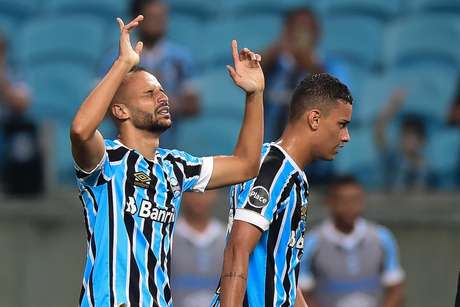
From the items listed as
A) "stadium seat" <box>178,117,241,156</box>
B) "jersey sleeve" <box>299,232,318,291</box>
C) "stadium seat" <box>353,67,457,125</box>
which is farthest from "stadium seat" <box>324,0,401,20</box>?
"jersey sleeve" <box>299,232,318,291</box>

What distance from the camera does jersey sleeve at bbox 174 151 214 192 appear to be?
5.44 m

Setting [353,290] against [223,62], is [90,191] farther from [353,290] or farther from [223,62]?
[223,62]

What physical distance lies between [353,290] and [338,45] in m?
3.49

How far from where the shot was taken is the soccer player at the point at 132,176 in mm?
5012

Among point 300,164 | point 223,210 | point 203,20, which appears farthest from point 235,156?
point 203,20

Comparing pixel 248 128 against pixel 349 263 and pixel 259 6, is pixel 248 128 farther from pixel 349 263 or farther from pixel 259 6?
pixel 259 6

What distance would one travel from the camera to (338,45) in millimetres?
11711

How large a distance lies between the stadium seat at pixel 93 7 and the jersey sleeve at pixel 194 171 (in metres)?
7.52

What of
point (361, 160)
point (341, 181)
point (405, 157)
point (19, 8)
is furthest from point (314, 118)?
point (19, 8)

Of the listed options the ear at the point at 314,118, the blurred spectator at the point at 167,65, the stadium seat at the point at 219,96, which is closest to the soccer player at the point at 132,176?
the ear at the point at 314,118

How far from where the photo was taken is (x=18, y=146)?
9.70 m

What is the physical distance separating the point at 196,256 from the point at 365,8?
4.17 meters

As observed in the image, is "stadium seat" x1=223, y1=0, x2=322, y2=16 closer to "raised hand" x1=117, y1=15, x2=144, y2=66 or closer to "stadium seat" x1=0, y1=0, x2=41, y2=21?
"stadium seat" x1=0, y1=0, x2=41, y2=21

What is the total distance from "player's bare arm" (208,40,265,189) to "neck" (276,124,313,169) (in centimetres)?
30
